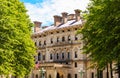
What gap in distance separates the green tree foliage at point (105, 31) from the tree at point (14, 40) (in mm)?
9782

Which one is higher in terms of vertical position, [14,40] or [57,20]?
[57,20]

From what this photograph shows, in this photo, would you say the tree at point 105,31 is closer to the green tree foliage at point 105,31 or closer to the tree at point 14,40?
the green tree foliage at point 105,31

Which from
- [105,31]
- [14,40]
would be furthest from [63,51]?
[105,31]

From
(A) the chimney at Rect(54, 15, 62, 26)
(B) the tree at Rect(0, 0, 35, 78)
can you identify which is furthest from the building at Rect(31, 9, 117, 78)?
(B) the tree at Rect(0, 0, 35, 78)

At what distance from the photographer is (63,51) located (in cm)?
7838

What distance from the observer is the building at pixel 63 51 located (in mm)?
72750

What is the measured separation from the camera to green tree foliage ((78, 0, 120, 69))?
29688 mm

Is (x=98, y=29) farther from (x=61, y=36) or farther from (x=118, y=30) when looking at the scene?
(x=61, y=36)

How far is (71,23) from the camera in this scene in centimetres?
7825

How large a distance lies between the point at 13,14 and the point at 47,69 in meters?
33.7

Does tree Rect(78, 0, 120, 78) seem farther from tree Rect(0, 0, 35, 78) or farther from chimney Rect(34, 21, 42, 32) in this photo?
chimney Rect(34, 21, 42, 32)

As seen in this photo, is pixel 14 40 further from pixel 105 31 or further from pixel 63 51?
pixel 63 51

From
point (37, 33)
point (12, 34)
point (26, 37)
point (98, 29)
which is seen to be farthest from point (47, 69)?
point (98, 29)

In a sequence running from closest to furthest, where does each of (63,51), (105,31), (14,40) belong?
(105,31) < (14,40) < (63,51)
